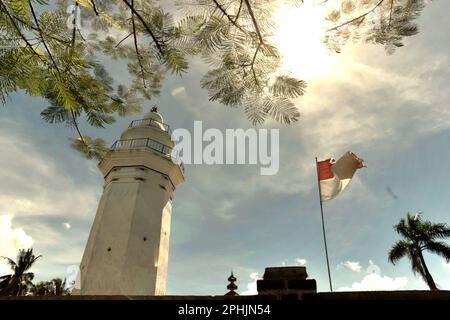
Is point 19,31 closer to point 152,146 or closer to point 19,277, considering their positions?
point 152,146

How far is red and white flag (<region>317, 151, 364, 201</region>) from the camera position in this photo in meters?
12.5

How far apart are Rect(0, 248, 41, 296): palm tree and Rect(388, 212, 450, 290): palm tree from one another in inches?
1405

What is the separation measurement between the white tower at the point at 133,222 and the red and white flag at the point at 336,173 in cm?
882

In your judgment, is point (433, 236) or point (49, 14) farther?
point (433, 236)

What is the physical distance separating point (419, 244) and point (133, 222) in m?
21.9

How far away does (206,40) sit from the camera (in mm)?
2900

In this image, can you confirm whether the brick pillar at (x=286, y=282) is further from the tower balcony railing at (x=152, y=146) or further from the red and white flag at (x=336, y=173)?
the tower balcony railing at (x=152, y=146)

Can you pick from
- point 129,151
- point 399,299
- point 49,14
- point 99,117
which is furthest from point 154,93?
point 129,151

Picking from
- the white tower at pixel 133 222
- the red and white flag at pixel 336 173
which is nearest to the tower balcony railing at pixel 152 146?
the white tower at pixel 133 222

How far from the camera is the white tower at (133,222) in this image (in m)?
12.9

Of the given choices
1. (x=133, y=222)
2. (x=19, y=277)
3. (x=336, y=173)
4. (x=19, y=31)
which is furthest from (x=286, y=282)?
(x=19, y=277)

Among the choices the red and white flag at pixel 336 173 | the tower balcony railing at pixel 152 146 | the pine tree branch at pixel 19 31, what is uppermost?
the tower balcony railing at pixel 152 146
